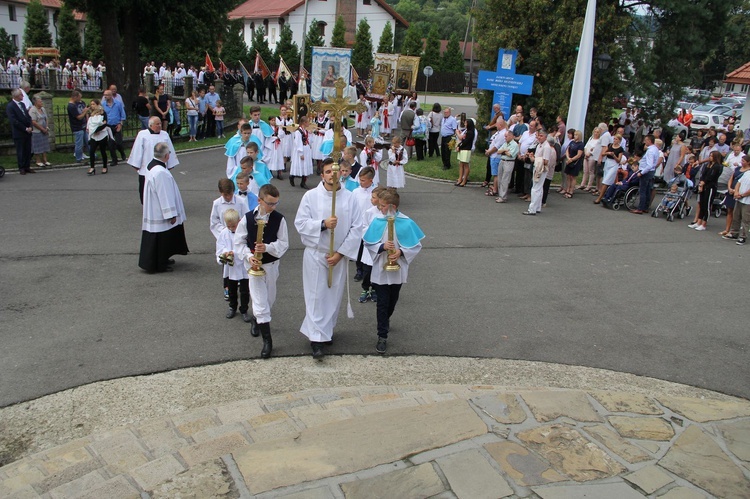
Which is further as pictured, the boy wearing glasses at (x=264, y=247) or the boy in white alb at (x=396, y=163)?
the boy in white alb at (x=396, y=163)

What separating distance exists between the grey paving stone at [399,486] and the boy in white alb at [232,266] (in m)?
3.50

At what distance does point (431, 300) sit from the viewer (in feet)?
29.3

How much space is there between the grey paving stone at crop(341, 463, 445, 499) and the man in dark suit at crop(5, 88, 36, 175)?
13843 millimetres

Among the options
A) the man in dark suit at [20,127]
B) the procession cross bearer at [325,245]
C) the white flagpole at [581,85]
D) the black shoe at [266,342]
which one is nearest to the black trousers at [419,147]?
the white flagpole at [581,85]

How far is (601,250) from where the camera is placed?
11.9 m

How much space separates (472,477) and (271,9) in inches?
2553

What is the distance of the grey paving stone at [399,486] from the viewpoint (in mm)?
4562

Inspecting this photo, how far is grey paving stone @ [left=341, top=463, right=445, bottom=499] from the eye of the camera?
15.0 ft

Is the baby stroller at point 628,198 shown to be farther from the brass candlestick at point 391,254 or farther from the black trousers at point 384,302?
the brass candlestick at point 391,254

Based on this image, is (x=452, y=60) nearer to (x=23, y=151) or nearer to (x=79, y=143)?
(x=79, y=143)

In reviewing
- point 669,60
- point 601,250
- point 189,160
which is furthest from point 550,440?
point 669,60

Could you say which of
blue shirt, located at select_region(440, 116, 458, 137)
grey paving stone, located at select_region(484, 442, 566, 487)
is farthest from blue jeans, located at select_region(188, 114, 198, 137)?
grey paving stone, located at select_region(484, 442, 566, 487)

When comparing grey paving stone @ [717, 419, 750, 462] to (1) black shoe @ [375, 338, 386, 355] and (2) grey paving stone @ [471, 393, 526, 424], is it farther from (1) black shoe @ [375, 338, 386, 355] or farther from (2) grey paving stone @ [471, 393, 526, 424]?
(1) black shoe @ [375, 338, 386, 355]

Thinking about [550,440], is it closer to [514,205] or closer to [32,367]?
[32,367]
